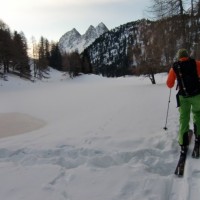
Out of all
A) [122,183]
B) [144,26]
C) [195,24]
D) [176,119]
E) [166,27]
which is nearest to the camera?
[122,183]

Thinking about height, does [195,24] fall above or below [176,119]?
above

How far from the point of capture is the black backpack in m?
6.70

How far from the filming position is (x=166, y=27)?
25.2 m

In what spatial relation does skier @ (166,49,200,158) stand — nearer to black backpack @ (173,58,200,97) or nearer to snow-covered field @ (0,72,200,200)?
black backpack @ (173,58,200,97)

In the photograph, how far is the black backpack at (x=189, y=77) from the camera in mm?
6703

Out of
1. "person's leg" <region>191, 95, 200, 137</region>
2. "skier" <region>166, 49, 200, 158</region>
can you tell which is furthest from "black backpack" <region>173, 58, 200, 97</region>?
"person's leg" <region>191, 95, 200, 137</region>

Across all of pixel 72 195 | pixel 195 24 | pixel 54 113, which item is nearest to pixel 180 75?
pixel 72 195

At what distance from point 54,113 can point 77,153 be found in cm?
798


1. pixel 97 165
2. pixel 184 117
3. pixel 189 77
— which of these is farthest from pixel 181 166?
pixel 189 77

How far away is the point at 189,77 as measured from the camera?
6.72 m

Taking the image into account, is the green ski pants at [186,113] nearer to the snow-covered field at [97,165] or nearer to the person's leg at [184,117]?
the person's leg at [184,117]

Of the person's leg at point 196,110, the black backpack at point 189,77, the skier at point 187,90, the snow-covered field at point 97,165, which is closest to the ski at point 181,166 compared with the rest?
the snow-covered field at point 97,165

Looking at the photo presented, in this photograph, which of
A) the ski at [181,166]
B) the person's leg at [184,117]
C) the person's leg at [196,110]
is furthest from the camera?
the person's leg at [184,117]

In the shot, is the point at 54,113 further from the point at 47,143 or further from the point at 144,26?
the point at 144,26
